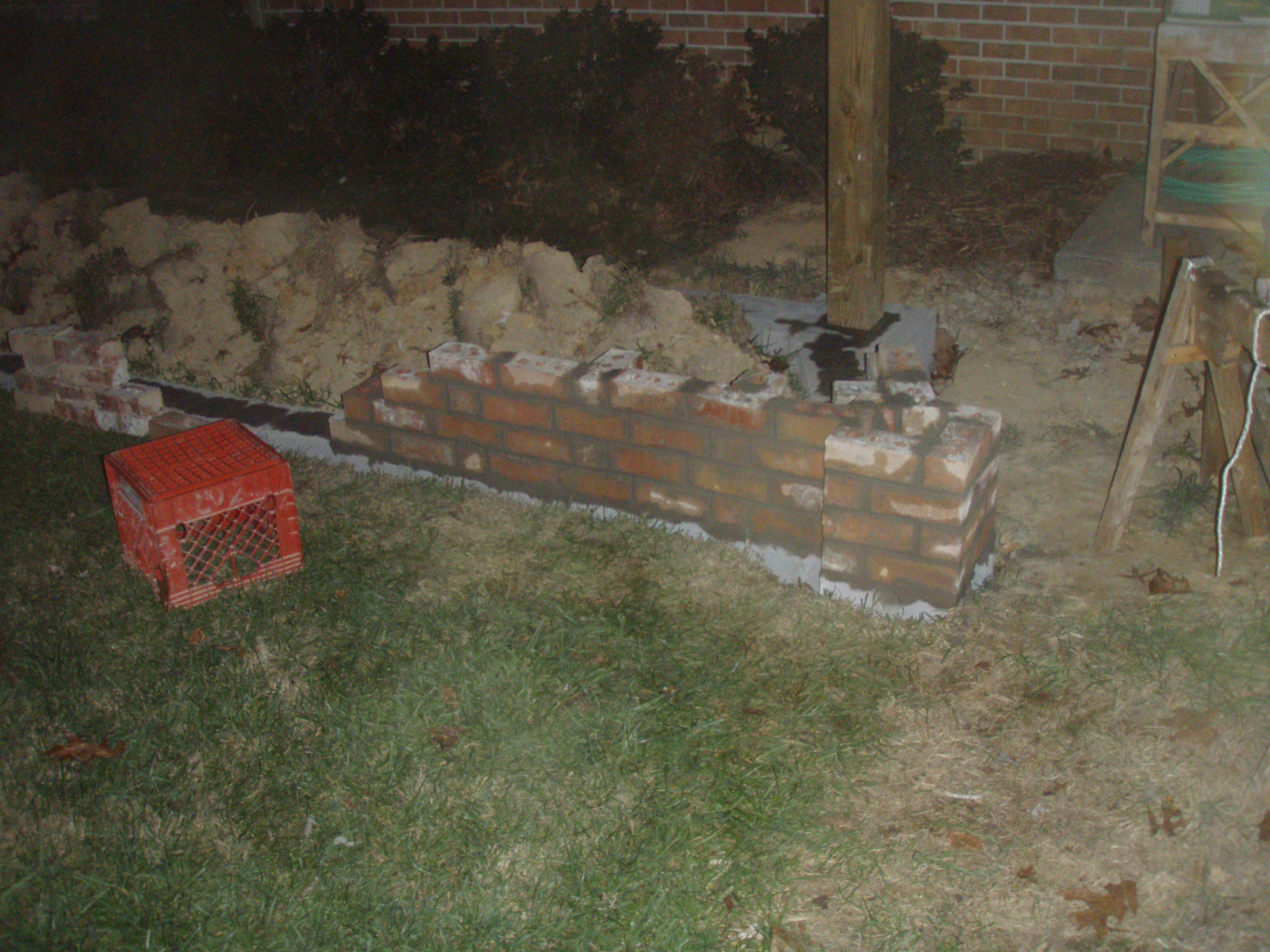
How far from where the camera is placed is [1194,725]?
300 cm

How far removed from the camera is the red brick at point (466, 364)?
396cm

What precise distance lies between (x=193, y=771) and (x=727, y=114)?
18.0ft

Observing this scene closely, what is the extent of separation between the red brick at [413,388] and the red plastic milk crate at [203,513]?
0.52 m

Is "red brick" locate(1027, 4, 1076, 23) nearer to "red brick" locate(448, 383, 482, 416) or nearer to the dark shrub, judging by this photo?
the dark shrub

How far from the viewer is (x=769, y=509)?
3.68m

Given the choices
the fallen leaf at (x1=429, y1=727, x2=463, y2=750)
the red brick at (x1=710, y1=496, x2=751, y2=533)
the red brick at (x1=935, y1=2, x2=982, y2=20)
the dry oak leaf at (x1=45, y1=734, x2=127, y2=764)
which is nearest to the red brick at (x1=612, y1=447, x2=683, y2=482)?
the red brick at (x1=710, y1=496, x2=751, y2=533)

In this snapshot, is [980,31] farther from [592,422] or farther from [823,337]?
[592,422]

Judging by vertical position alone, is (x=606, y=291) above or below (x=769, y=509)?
above

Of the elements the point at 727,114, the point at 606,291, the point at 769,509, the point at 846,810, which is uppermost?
the point at 727,114

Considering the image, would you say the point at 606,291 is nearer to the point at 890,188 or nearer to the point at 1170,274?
the point at 1170,274

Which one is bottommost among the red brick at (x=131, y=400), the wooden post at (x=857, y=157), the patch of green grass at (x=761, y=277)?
the red brick at (x=131, y=400)

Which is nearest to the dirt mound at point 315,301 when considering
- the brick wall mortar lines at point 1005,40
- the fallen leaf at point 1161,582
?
the fallen leaf at point 1161,582

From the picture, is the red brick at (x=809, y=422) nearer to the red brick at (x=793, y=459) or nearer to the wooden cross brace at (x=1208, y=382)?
the red brick at (x=793, y=459)

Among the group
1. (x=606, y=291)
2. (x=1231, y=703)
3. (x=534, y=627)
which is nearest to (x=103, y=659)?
(x=534, y=627)
